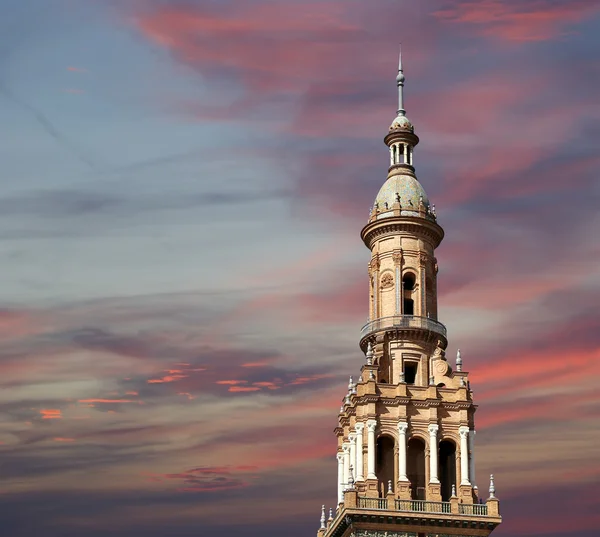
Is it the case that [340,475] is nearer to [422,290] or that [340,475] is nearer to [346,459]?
[346,459]

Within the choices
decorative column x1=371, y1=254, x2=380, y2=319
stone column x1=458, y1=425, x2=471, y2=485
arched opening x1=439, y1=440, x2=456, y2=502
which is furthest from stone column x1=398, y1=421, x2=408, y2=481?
decorative column x1=371, y1=254, x2=380, y2=319

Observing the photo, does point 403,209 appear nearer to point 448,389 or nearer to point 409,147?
point 409,147

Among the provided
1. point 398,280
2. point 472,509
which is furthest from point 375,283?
point 472,509

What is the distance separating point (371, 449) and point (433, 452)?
512cm

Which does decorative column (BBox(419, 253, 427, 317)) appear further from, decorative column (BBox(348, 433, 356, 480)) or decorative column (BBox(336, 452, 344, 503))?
decorative column (BBox(336, 452, 344, 503))

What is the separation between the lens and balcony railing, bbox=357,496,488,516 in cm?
10306

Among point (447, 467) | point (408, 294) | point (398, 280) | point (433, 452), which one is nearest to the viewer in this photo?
point (433, 452)

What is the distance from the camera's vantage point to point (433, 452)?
10638cm

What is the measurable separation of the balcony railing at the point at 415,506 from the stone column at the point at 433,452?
7.37 ft

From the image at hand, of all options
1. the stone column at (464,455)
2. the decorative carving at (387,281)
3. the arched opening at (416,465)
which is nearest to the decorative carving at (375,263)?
the decorative carving at (387,281)

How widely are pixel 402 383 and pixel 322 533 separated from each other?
52.8 ft

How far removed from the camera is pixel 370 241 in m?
117

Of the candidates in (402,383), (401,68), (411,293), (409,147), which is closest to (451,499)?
(402,383)

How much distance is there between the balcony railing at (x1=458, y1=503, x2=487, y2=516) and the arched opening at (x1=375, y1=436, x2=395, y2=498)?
19.7ft
